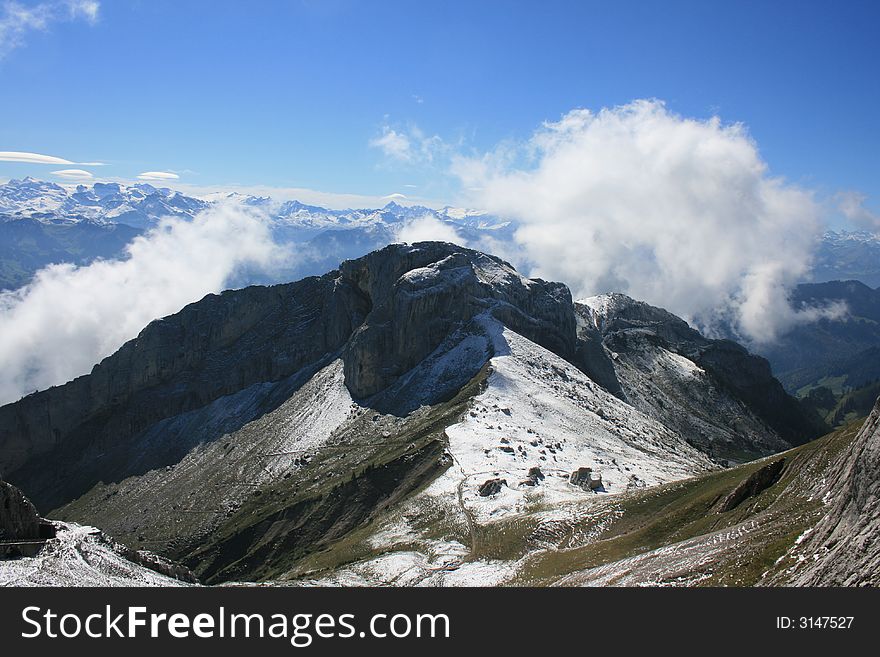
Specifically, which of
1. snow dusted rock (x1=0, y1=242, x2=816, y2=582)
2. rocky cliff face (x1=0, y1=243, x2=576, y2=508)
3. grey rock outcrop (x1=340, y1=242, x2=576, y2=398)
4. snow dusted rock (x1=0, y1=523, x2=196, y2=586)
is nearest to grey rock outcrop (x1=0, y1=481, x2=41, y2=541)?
snow dusted rock (x1=0, y1=523, x2=196, y2=586)

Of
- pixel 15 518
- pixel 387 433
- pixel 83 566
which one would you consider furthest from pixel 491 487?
pixel 15 518

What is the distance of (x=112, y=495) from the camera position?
162375 millimetres

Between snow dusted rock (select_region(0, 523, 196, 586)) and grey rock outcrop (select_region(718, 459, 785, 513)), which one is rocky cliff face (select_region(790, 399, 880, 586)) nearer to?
grey rock outcrop (select_region(718, 459, 785, 513))

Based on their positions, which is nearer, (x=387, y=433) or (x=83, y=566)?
(x=83, y=566)

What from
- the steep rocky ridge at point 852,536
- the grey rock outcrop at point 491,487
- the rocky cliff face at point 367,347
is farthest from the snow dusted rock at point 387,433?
the steep rocky ridge at point 852,536

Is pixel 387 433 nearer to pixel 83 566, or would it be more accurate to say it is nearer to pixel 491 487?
pixel 491 487

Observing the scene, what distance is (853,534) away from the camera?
2862 cm

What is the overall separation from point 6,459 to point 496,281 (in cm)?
17529

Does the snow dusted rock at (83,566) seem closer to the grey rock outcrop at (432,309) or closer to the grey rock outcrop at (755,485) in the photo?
the grey rock outcrop at (755,485)

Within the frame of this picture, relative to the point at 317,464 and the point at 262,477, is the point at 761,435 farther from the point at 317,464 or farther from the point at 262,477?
the point at 262,477

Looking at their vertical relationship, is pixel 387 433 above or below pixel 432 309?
below

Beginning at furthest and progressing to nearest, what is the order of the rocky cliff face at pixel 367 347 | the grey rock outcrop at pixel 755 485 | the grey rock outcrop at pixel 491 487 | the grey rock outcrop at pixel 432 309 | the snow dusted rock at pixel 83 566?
the rocky cliff face at pixel 367 347 → the grey rock outcrop at pixel 432 309 → the grey rock outcrop at pixel 491 487 → the grey rock outcrop at pixel 755 485 → the snow dusted rock at pixel 83 566

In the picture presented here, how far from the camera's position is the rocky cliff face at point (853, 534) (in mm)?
26400

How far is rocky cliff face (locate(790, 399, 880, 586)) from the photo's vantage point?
86.6ft
